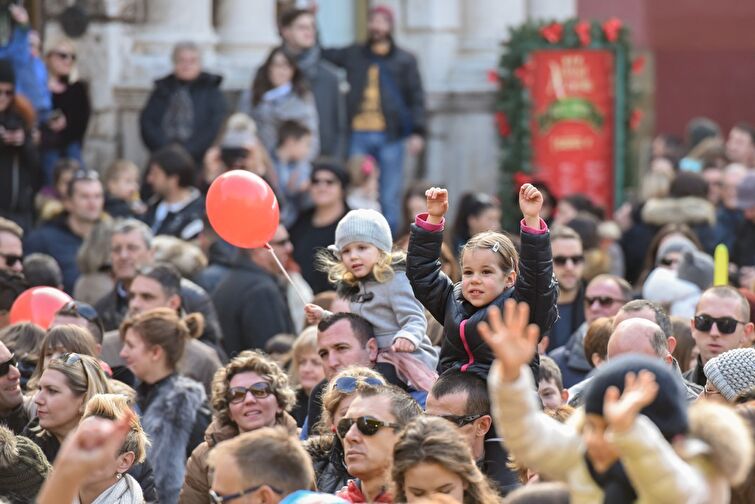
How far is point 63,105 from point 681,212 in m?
4.62

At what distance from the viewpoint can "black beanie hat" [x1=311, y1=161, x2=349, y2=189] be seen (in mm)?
11773

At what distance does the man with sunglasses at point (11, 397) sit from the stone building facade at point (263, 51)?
686 centimetres

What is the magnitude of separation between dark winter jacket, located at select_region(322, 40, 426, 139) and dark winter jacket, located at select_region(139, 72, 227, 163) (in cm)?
138

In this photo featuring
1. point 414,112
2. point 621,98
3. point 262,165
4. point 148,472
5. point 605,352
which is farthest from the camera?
point 621,98

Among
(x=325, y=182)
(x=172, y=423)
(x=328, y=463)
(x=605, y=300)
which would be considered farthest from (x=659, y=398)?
(x=325, y=182)

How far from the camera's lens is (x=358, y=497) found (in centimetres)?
618

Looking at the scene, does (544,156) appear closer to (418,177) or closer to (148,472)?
(418,177)

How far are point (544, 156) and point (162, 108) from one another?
11.9 ft

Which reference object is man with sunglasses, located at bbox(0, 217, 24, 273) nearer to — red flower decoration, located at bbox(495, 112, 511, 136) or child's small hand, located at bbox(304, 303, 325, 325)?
child's small hand, located at bbox(304, 303, 325, 325)

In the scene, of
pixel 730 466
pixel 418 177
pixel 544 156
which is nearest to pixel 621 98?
pixel 544 156

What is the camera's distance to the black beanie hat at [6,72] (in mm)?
12492

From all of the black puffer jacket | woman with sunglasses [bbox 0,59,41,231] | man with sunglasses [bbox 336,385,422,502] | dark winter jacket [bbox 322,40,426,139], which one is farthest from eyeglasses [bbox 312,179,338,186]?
man with sunglasses [bbox 336,385,422,502]

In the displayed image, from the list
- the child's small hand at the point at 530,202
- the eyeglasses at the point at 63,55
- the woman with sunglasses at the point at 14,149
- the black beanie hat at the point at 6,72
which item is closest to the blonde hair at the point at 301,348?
the child's small hand at the point at 530,202

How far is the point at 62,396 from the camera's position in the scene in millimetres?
7289
